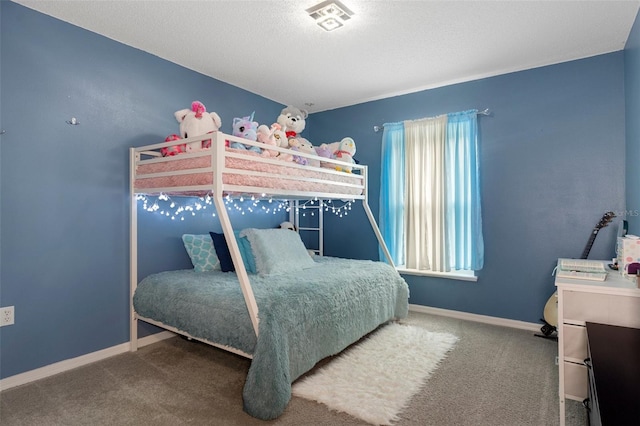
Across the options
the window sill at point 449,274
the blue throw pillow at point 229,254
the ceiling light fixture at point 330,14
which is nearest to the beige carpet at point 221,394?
the blue throw pillow at point 229,254

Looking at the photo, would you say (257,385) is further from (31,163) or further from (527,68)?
(527,68)

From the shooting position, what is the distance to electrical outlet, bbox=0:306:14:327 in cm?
213

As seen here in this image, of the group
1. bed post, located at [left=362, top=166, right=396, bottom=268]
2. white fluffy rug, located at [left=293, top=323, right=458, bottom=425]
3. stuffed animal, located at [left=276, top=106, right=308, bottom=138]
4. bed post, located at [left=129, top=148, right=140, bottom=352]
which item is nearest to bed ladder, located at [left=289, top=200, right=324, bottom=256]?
bed post, located at [left=362, top=166, right=396, bottom=268]

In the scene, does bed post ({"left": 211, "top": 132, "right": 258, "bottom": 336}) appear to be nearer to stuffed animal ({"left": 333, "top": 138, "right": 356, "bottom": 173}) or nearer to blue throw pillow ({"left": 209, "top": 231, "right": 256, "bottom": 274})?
blue throw pillow ({"left": 209, "top": 231, "right": 256, "bottom": 274})

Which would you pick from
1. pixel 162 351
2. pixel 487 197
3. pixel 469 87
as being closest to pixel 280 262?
pixel 162 351

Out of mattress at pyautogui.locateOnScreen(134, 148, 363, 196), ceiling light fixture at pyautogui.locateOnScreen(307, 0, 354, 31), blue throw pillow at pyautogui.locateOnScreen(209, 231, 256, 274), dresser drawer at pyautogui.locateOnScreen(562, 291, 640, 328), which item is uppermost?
ceiling light fixture at pyautogui.locateOnScreen(307, 0, 354, 31)

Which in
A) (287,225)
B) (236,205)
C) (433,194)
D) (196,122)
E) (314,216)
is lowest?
(287,225)

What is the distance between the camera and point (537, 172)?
3129 mm

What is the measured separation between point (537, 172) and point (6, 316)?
13.7 ft

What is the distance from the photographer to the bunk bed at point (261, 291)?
189 centimetres

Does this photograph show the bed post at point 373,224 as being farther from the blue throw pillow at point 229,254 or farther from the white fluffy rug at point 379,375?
the blue throw pillow at point 229,254

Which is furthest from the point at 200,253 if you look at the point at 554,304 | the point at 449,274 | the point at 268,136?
the point at 554,304

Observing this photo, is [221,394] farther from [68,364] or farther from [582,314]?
[582,314]

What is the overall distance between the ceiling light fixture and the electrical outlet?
2679mm
